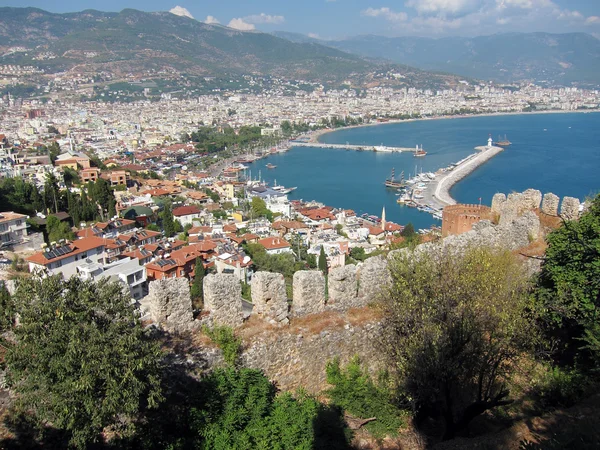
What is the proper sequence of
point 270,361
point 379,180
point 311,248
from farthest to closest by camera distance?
1. point 379,180
2. point 311,248
3. point 270,361

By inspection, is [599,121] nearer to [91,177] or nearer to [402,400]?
[91,177]

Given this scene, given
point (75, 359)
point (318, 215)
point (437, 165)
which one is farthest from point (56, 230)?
point (437, 165)

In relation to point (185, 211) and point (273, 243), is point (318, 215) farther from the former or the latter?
point (273, 243)

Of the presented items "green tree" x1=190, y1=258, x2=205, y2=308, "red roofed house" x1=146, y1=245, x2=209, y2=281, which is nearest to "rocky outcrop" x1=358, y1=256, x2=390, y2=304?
"green tree" x1=190, y1=258, x2=205, y2=308

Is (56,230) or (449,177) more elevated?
(56,230)

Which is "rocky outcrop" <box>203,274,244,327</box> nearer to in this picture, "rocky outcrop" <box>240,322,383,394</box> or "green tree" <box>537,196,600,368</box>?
"rocky outcrop" <box>240,322,383,394</box>

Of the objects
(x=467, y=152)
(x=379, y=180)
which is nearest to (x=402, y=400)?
(x=379, y=180)

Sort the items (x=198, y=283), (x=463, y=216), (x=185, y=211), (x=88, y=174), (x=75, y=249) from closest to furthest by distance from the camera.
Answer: (x=463, y=216), (x=198, y=283), (x=75, y=249), (x=185, y=211), (x=88, y=174)
